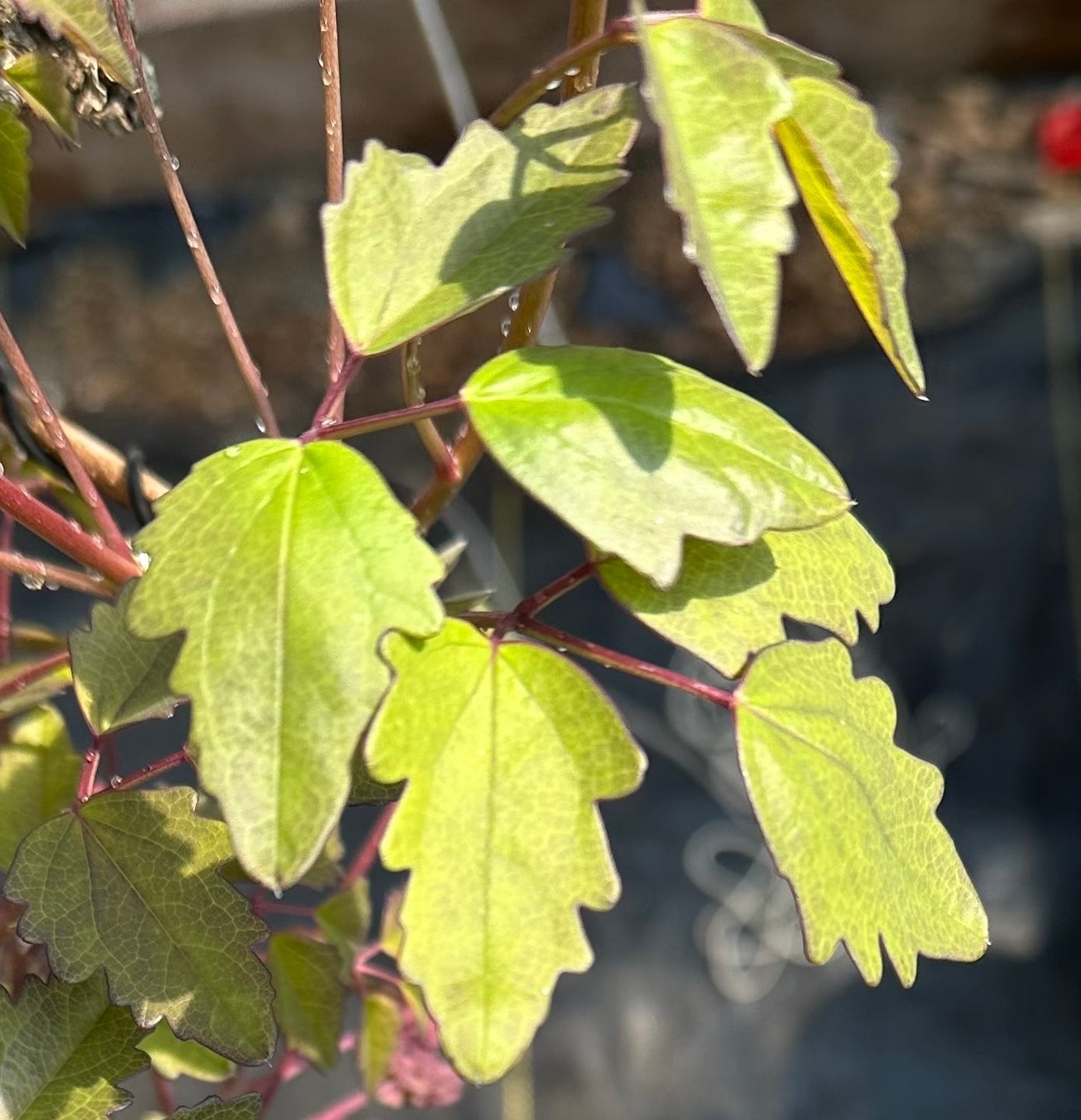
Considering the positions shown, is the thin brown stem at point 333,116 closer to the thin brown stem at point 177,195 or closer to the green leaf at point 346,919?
the thin brown stem at point 177,195

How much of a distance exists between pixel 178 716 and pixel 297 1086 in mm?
538

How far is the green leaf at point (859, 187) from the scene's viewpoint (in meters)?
0.26

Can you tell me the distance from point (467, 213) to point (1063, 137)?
1.93m

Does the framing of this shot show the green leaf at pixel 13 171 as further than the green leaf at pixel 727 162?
Yes

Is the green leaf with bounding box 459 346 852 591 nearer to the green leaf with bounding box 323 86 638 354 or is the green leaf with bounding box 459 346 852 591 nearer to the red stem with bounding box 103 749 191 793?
the green leaf with bounding box 323 86 638 354

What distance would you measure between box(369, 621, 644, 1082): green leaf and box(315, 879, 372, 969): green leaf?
0.64 feet

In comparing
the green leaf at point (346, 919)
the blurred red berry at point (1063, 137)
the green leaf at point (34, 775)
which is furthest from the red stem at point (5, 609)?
the blurred red berry at point (1063, 137)

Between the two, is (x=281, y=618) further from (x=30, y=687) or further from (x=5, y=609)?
(x=5, y=609)

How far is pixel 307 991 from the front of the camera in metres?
0.40

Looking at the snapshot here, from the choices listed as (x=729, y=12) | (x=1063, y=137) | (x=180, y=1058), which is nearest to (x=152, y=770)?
(x=180, y=1058)

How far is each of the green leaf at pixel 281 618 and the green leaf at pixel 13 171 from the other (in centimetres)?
16

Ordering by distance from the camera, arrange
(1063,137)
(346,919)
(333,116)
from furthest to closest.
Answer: (1063,137), (346,919), (333,116)

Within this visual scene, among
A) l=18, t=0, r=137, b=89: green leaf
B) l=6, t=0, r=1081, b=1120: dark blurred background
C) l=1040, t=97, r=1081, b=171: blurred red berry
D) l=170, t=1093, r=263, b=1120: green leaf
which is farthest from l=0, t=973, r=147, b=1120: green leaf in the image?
l=1040, t=97, r=1081, b=171: blurred red berry

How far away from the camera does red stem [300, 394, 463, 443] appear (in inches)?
10.6
